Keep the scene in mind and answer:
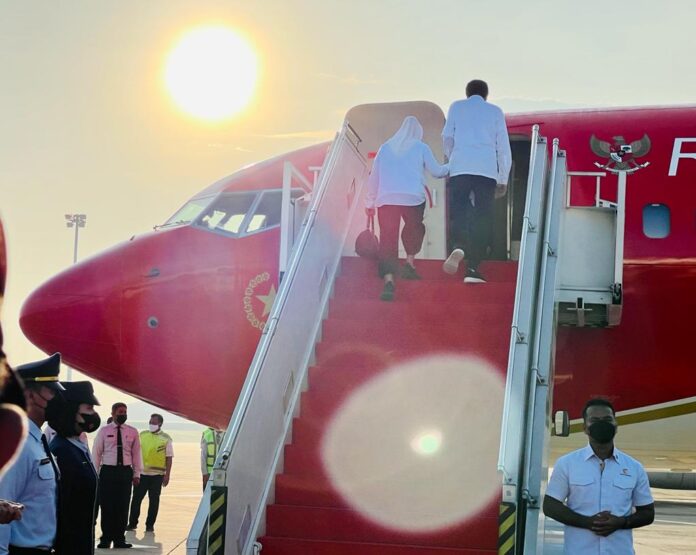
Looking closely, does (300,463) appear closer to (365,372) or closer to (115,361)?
(365,372)

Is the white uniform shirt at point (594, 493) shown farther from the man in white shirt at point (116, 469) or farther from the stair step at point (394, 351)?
the man in white shirt at point (116, 469)

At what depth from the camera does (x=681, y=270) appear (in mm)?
8773

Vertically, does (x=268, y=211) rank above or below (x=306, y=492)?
above

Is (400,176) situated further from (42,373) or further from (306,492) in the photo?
(42,373)

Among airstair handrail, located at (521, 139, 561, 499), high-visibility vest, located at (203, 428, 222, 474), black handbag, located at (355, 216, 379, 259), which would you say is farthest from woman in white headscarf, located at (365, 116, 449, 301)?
high-visibility vest, located at (203, 428, 222, 474)

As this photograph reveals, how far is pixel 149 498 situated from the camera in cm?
1250

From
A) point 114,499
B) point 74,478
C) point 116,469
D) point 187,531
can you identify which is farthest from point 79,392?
point 187,531

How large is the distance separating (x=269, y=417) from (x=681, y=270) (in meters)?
4.16

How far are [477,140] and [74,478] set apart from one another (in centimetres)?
372

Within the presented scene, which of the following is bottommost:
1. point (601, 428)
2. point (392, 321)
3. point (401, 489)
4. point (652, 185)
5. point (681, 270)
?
point (401, 489)

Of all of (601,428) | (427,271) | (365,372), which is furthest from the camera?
(427,271)

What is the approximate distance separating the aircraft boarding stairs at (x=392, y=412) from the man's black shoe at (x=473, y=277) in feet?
0.15

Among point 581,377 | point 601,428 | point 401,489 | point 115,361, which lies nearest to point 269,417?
point 401,489

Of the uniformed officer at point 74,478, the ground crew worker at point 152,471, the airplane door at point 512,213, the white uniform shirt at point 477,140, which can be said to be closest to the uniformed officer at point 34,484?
the uniformed officer at point 74,478
